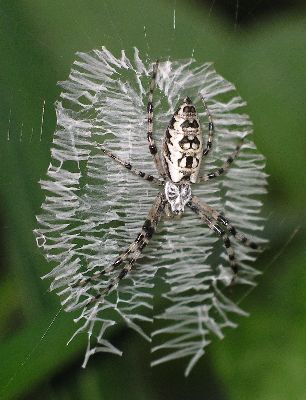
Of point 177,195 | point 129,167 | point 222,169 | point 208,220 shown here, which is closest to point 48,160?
point 129,167

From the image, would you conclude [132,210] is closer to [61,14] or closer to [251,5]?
[61,14]

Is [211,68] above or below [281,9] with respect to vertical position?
below

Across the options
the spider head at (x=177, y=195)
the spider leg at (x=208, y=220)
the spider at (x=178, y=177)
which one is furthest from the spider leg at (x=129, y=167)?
the spider leg at (x=208, y=220)

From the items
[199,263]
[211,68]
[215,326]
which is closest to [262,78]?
[211,68]

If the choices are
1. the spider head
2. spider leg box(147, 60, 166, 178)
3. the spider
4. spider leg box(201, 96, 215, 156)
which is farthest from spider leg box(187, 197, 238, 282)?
spider leg box(147, 60, 166, 178)

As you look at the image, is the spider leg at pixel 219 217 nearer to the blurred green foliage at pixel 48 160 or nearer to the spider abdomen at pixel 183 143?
the blurred green foliage at pixel 48 160

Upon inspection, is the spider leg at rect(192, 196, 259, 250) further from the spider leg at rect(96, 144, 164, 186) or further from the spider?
the spider leg at rect(96, 144, 164, 186)
